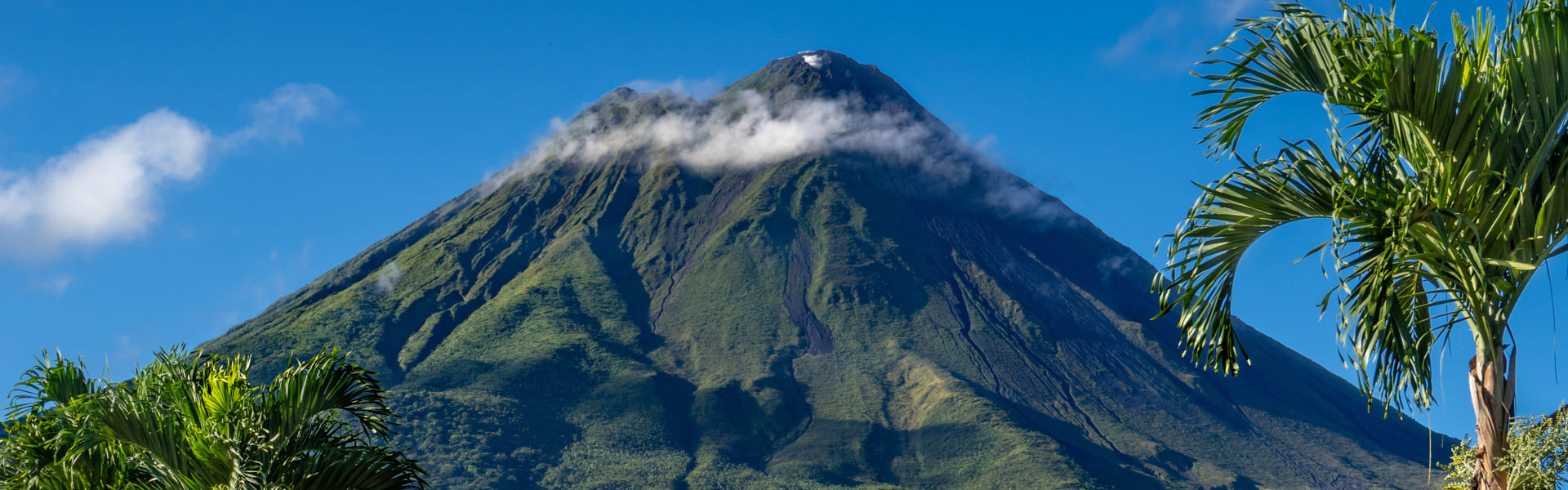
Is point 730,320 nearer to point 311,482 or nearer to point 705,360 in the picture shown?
point 705,360

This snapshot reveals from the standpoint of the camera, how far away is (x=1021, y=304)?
6713 inches

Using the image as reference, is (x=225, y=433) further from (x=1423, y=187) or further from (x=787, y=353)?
(x=787, y=353)

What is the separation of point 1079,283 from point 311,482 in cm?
18797

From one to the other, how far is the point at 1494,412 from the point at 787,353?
6113 inches

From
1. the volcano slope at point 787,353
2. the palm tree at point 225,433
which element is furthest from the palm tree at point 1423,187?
the volcano slope at point 787,353

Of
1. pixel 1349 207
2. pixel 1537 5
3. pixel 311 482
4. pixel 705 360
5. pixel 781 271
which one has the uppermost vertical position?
pixel 781 271

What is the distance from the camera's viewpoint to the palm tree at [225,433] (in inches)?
253

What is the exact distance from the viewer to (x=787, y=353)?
160125 mm

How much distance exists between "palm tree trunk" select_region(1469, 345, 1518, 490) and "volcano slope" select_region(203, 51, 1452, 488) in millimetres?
120241

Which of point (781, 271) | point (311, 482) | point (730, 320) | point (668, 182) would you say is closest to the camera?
point (311, 482)

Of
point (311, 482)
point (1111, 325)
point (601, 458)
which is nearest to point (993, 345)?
point (1111, 325)

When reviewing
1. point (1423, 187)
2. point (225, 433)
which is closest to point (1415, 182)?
point (1423, 187)

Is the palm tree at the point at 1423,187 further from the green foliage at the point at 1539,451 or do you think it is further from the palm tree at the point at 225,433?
the palm tree at the point at 225,433

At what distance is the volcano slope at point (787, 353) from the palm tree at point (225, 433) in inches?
4647
